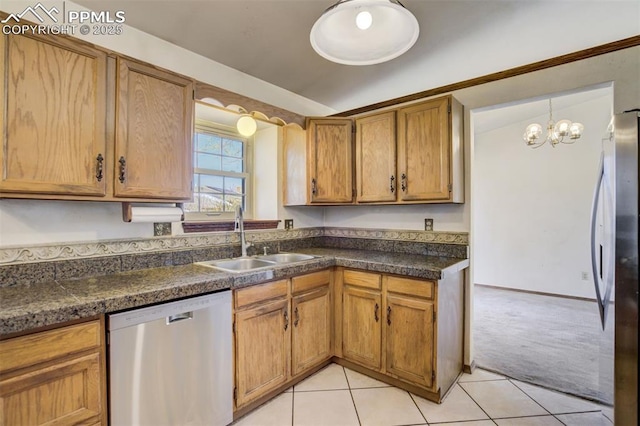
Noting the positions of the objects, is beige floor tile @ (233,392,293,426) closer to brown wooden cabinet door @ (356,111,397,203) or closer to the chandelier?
brown wooden cabinet door @ (356,111,397,203)

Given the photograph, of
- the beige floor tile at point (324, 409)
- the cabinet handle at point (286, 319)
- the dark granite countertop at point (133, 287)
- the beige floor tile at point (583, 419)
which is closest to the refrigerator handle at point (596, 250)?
the beige floor tile at point (583, 419)

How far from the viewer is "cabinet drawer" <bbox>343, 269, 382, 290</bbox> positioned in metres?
2.30

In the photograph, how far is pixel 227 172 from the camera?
2.95m

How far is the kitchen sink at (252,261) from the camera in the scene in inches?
91.1

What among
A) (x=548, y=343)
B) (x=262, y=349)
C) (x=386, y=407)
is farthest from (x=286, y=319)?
(x=548, y=343)

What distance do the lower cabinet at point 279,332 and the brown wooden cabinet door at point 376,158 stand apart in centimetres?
84

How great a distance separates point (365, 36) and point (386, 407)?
87.7 inches

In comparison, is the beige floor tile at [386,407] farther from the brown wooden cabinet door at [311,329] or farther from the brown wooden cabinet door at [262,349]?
the brown wooden cabinet door at [262,349]

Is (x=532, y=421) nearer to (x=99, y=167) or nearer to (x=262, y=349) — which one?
(x=262, y=349)

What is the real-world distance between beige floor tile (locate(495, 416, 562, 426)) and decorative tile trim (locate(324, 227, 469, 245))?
1203 mm

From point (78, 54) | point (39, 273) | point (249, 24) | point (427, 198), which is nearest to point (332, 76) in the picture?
point (249, 24)

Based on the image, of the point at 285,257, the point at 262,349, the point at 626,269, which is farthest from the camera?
the point at 285,257

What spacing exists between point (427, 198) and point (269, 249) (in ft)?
4.79

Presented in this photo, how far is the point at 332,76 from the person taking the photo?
277cm
